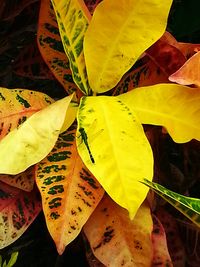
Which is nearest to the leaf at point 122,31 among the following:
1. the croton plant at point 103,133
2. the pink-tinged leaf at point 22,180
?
the croton plant at point 103,133

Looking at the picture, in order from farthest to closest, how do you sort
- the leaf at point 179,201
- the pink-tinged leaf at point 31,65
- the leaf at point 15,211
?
the pink-tinged leaf at point 31,65, the leaf at point 15,211, the leaf at point 179,201

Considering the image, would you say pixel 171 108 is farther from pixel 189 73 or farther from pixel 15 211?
pixel 15 211

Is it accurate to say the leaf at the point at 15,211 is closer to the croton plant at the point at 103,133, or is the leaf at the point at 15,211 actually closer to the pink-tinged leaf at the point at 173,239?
the croton plant at the point at 103,133

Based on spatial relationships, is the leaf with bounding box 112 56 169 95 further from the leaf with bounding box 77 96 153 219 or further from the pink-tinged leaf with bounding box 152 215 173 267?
the pink-tinged leaf with bounding box 152 215 173 267

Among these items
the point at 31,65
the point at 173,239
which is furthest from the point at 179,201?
the point at 31,65

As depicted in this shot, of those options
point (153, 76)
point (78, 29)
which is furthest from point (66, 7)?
point (153, 76)
